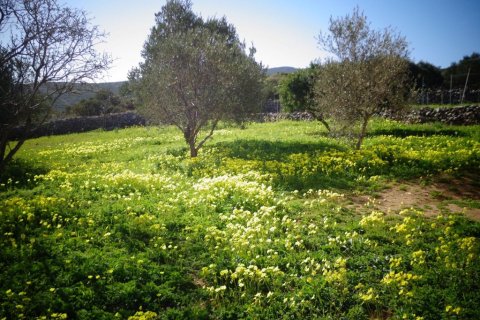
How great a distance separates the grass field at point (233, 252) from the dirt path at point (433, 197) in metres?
0.23

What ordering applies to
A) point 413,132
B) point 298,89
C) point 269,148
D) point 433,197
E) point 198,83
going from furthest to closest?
point 298,89 → point 413,132 → point 269,148 → point 198,83 → point 433,197

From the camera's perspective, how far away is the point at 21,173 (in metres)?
16.0

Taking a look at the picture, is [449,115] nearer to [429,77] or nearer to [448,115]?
[448,115]

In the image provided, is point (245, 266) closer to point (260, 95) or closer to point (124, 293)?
point (124, 293)

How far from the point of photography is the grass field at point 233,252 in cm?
552

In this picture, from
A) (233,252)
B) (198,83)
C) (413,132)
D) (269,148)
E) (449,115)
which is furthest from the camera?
(449,115)

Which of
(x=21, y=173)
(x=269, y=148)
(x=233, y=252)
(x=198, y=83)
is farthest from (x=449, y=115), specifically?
(x=21, y=173)

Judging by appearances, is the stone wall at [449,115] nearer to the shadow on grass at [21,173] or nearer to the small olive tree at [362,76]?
the small olive tree at [362,76]

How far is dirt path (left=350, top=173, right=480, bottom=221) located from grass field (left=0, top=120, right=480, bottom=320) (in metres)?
0.23

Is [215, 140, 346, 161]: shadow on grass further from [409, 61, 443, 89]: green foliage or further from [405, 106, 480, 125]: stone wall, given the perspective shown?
[409, 61, 443, 89]: green foliage

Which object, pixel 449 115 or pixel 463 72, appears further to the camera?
pixel 463 72

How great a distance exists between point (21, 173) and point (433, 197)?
19163 millimetres

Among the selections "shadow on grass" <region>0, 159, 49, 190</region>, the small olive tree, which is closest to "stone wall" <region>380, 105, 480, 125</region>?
the small olive tree

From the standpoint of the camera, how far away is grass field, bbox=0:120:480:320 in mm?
5516
